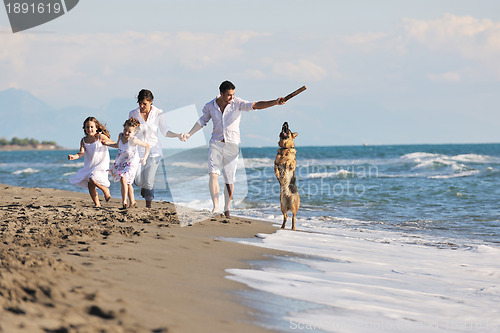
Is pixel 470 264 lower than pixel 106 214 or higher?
lower

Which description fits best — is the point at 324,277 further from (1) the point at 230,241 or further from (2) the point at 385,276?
(1) the point at 230,241

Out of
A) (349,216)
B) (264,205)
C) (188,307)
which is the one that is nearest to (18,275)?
(188,307)

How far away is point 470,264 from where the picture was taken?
5.75 metres

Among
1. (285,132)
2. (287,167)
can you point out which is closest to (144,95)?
(285,132)

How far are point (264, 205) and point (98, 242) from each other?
276 inches

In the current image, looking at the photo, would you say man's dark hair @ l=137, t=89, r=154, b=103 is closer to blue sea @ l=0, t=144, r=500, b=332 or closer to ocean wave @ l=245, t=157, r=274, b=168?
blue sea @ l=0, t=144, r=500, b=332

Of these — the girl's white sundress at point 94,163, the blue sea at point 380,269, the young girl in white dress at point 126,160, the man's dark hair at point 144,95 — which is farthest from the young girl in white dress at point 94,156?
the blue sea at point 380,269

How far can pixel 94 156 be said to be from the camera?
27.1 ft

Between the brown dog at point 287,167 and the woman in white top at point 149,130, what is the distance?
5.80 feet

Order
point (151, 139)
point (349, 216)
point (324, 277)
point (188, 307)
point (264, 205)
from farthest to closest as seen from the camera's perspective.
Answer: point (264, 205)
point (349, 216)
point (151, 139)
point (324, 277)
point (188, 307)

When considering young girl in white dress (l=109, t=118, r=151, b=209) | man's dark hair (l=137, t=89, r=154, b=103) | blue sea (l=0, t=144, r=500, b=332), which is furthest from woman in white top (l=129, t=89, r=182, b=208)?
blue sea (l=0, t=144, r=500, b=332)

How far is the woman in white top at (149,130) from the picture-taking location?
788 cm

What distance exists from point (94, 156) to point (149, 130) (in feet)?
3.58

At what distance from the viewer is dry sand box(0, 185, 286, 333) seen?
8.87 ft
